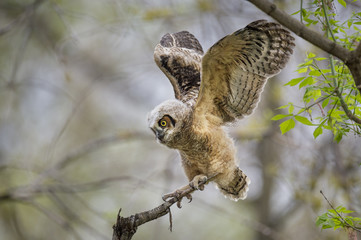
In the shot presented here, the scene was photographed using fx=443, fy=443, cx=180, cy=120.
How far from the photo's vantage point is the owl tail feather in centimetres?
403

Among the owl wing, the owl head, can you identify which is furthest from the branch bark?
the owl head

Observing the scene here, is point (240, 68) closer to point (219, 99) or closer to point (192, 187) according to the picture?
point (219, 99)

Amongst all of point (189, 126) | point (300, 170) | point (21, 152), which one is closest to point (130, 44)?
point (21, 152)

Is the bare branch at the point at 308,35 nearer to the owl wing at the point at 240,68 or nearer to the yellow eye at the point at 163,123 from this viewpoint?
the owl wing at the point at 240,68

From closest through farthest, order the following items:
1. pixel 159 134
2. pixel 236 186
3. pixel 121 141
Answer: pixel 159 134, pixel 236 186, pixel 121 141

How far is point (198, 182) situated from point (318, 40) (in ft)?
6.18

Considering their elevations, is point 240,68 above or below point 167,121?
above

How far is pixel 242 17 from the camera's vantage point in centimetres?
683

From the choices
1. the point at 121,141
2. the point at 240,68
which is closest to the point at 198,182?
the point at 240,68

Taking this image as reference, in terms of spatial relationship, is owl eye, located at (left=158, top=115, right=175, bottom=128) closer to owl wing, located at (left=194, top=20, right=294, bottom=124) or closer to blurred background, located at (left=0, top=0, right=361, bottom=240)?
owl wing, located at (left=194, top=20, right=294, bottom=124)

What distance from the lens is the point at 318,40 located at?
6.89 feet

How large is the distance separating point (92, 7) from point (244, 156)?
16.8 feet

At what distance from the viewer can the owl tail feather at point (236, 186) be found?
403 centimetres

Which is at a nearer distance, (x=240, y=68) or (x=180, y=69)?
(x=240, y=68)
